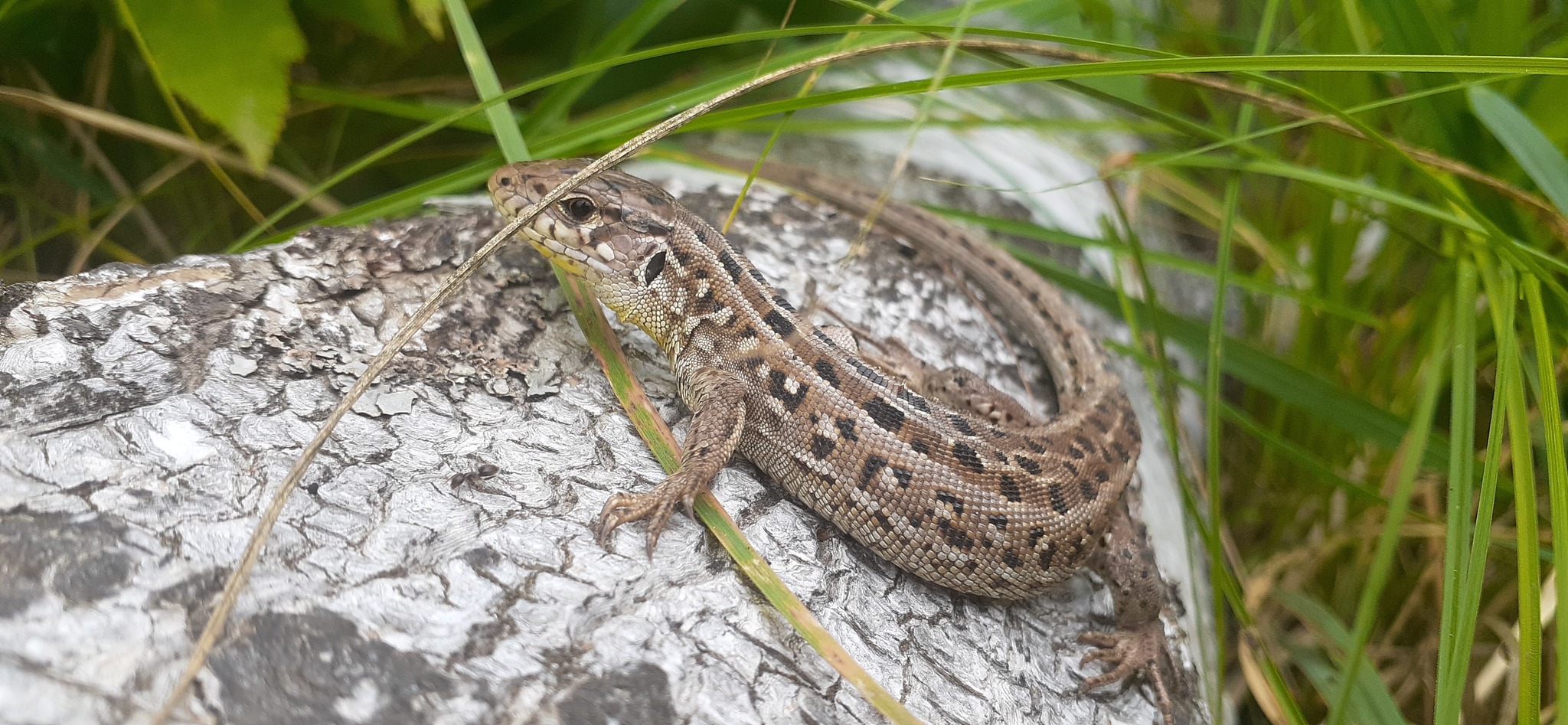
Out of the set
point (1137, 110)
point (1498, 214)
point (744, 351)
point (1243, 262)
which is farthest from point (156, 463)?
point (1243, 262)

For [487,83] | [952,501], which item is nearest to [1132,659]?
[952,501]

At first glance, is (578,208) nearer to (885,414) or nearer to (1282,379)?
(885,414)

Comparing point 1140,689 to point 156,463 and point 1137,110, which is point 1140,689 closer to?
point 1137,110

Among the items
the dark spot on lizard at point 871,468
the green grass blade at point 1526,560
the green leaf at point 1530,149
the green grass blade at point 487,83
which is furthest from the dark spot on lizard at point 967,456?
→ the green leaf at point 1530,149

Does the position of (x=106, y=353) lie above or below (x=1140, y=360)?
above

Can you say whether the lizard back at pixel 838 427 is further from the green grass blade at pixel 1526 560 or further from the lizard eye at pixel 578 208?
the green grass blade at pixel 1526 560

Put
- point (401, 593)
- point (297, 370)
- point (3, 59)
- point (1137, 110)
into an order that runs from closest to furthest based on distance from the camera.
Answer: point (401, 593) < point (297, 370) < point (1137, 110) < point (3, 59)

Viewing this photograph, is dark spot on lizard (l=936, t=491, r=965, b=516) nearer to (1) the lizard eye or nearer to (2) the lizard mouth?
(2) the lizard mouth
